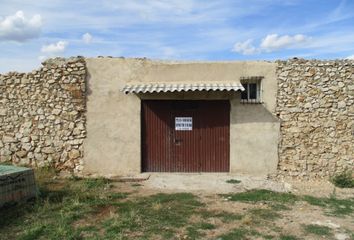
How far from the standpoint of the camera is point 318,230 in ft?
20.8

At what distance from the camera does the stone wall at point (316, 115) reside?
34.9 feet

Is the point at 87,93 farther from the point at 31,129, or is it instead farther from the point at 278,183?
the point at 278,183

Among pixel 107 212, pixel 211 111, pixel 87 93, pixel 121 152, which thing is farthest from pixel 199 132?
pixel 107 212

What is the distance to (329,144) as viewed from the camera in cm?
1067

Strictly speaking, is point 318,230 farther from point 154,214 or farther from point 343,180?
point 343,180

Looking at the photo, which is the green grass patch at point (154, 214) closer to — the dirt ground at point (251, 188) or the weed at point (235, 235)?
the dirt ground at point (251, 188)

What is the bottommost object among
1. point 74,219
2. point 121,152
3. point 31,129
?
point 74,219

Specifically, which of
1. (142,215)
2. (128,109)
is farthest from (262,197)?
(128,109)

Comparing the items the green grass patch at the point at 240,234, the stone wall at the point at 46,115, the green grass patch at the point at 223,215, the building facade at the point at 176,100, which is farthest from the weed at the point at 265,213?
the stone wall at the point at 46,115

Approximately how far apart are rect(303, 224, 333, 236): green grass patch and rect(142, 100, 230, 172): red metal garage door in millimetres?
4372

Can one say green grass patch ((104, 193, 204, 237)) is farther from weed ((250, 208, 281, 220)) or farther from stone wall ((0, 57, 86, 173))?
stone wall ((0, 57, 86, 173))

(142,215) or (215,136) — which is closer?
(142,215)

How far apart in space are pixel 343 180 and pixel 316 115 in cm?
189

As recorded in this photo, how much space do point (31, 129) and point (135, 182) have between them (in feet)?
11.1
